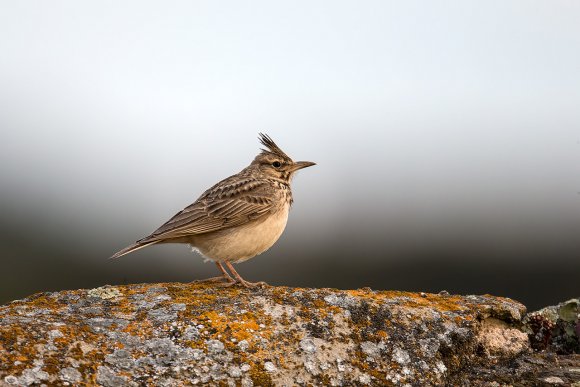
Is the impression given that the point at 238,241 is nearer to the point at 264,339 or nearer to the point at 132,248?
the point at 132,248

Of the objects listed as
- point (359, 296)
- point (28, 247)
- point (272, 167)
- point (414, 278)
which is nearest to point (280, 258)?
point (414, 278)

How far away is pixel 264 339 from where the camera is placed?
539 cm

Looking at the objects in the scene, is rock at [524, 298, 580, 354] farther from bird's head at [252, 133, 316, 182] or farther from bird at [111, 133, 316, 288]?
bird's head at [252, 133, 316, 182]

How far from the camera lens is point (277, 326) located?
18.4 feet

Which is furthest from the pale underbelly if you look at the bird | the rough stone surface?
the rough stone surface

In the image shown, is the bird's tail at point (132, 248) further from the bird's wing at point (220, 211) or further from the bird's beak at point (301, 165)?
the bird's beak at point (301, 165)

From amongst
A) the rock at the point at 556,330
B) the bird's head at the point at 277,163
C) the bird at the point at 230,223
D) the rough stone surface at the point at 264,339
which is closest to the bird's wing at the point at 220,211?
the bird at the point at 230,223

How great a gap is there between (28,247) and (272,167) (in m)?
16.1

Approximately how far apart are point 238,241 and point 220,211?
518 mm

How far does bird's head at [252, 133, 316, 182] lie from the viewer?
10414 millimetres

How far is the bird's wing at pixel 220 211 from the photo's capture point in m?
8.74

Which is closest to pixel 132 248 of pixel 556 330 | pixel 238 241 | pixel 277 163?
pixel 238 241

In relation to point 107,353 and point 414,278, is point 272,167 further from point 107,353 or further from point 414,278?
point 414,278

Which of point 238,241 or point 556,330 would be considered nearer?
point 556,330
